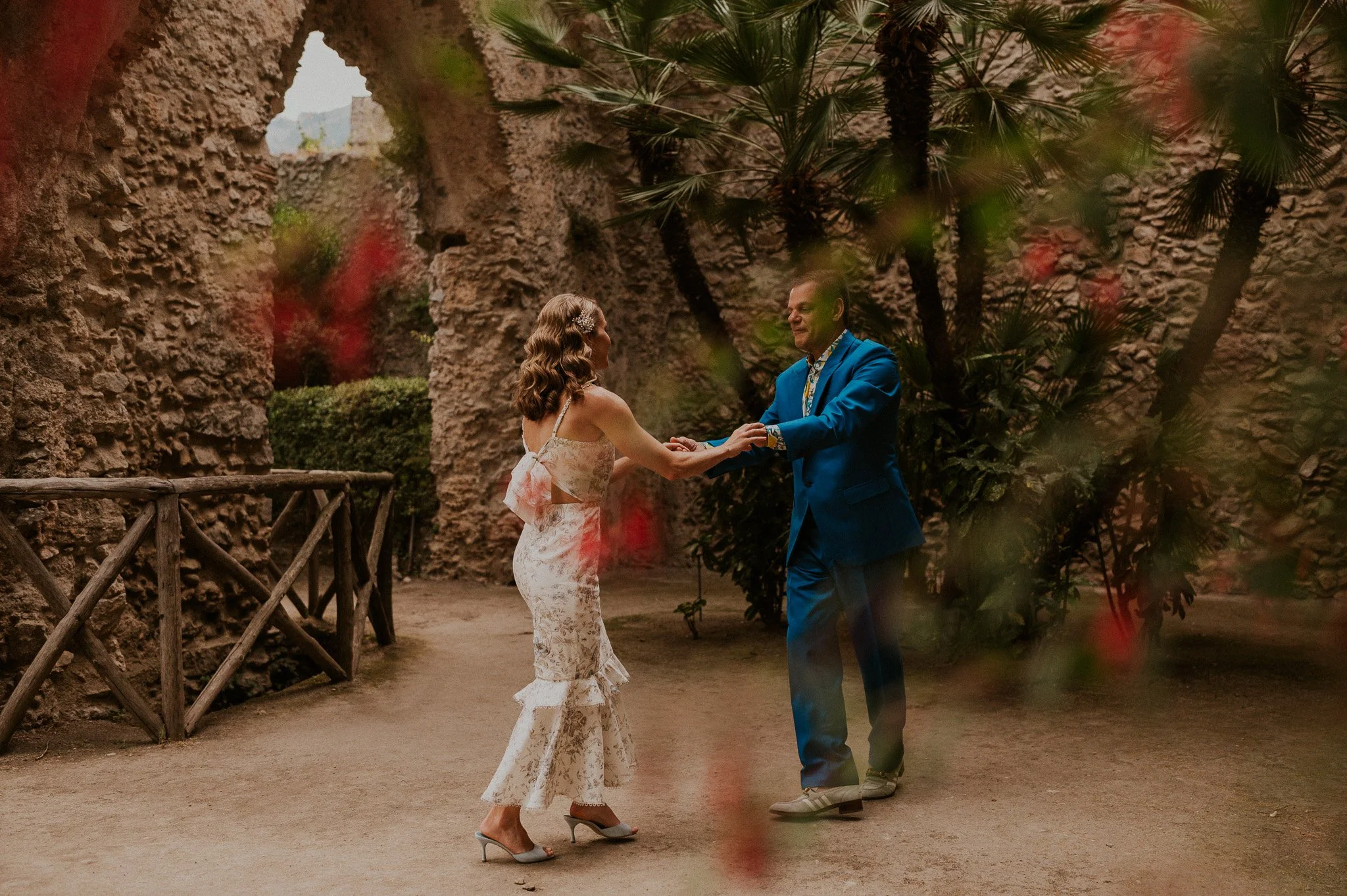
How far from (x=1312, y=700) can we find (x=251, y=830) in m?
5.10

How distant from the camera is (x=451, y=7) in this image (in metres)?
9.40

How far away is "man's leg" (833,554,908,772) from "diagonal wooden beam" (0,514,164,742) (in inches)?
121

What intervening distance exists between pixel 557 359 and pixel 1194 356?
4637 mm

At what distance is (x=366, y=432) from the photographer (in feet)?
40.2

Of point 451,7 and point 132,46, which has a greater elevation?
point 451,7

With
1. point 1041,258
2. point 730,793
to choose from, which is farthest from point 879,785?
point 1041,258

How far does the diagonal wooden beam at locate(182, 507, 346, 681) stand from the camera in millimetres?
5223

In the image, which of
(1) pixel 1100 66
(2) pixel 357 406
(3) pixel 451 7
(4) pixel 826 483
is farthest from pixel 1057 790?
(2) pixel 357 406

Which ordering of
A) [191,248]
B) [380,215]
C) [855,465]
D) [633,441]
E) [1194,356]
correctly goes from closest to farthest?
Result: [633,441]
[855,465]
[191,248]
[1194,356]
[380,215]

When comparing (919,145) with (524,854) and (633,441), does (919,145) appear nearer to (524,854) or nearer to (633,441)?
(633,441)

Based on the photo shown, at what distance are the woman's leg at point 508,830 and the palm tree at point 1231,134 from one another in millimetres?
4052

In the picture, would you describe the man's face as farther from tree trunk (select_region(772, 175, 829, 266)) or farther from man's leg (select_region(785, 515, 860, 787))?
tree trunk (select_region(772, 175, 829, 266))

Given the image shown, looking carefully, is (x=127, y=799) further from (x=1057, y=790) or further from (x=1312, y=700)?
(x=1312, y=700)

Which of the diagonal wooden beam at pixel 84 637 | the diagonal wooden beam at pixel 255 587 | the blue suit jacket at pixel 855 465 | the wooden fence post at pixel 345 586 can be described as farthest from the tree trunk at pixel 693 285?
the diagonal wooden beam at pixel 84 637
